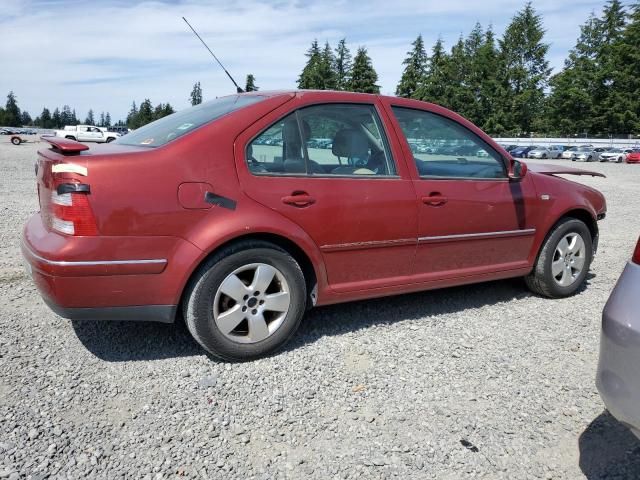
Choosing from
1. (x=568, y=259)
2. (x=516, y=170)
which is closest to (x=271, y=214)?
(x=516, y=170)

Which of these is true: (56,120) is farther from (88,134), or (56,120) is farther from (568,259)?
(568,259)

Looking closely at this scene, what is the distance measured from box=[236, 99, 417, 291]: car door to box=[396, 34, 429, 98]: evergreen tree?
7424cm

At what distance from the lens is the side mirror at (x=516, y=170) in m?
4.16

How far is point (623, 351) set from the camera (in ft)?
6.50

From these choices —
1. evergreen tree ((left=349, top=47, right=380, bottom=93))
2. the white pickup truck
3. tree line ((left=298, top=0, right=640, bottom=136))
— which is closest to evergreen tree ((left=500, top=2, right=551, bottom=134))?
tree line ((left=298, top=0, right=640, bottom=136))

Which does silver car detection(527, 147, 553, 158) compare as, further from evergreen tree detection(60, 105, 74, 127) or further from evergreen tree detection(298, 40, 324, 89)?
evergreen tree detection(60, 105, 74, 127)

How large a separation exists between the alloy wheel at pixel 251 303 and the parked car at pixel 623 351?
1807 mm

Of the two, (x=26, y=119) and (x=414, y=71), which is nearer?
(x=414, y=71)

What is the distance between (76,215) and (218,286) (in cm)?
85

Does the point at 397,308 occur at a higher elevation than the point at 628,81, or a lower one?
lower

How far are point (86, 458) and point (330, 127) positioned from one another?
2419 mm

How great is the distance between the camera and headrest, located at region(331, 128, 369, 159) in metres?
3.67

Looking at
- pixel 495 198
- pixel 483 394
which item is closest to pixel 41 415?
pixel 483 394

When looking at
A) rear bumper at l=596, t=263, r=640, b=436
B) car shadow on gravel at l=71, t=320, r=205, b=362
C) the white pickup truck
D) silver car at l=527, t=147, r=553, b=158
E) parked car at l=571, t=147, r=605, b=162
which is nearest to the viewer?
rear bumper at l=596, t=263, r=640, b=436
